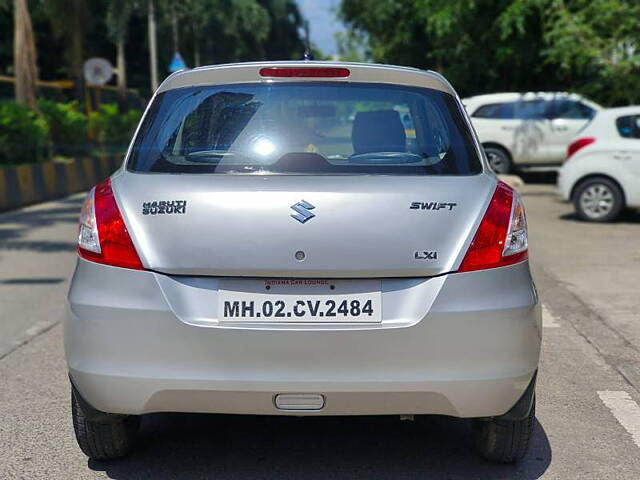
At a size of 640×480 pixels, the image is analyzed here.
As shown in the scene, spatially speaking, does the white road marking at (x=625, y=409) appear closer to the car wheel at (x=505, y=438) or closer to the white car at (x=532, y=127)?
the car wheel at (x=505, y=438)

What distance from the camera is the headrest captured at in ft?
14.1

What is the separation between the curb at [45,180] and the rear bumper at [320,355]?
44.4ft

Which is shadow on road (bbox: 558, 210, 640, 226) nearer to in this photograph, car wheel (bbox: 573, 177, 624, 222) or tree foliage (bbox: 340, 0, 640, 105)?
car wheel (bbox: 573, 177, 624, 222)

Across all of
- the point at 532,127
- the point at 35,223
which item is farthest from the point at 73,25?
the point at 35,223

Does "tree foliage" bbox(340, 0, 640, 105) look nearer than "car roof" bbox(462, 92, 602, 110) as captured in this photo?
Yes

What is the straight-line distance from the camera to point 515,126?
69.5 ft

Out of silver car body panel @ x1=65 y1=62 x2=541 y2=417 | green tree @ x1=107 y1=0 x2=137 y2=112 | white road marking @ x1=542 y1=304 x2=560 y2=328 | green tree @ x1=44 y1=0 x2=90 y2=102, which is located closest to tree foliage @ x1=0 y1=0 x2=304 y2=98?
green tree @ x1=107 y1=0 x2=137 y2=112

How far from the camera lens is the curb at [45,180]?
56.1 feet

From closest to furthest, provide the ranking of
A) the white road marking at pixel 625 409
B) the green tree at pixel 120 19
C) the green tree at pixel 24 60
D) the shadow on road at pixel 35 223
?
the white road marking at pixel 625 409, the shadow on road at pixel 35 223, the green tree at pixel 24 60, the green tree at pixel 120 19

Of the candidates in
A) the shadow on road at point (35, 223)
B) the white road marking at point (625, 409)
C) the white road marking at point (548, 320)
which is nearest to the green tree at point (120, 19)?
the shadow on road at point (35, 223)

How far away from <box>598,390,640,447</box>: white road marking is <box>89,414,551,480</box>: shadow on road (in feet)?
1.30

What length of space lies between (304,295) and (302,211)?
0.29 m

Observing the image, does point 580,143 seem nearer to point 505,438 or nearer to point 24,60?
point 505,438

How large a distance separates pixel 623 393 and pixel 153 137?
2.76m
